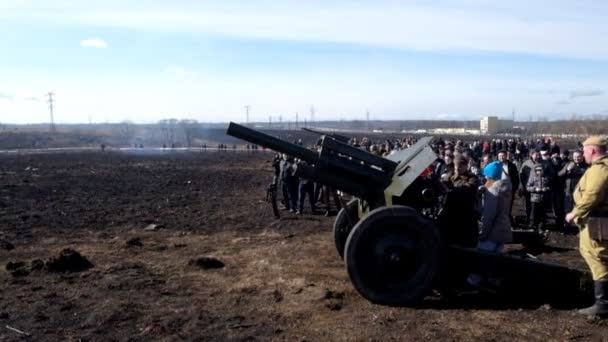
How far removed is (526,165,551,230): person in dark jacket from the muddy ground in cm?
76

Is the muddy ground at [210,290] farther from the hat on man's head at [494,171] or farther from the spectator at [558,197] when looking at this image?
the hat on man's head at [494,171]

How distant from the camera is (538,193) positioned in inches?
461

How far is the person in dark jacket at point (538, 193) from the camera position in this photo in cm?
1167

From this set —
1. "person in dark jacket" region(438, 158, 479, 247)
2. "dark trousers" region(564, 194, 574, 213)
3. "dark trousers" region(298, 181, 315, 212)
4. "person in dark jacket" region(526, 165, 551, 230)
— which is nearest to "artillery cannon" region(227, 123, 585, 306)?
"person in dark jacket" region(438, 158, 479, 247)

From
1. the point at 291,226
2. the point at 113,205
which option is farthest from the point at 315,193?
the point at 113,205

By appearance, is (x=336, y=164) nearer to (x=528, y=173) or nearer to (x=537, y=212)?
(x=537, y=212)

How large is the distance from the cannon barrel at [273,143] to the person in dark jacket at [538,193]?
6.45 m

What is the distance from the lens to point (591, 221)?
19.7 feet

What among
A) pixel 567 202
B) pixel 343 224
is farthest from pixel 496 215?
pixel 567 202

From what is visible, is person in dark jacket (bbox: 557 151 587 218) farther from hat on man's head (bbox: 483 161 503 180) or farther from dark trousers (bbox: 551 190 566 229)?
hat on man's head (bbox: 483 161 503 180)

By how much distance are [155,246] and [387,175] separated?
195 inches

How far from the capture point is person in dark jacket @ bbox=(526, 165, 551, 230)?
460 inches

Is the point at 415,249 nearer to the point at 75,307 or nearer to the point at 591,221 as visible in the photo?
the point at 591,221

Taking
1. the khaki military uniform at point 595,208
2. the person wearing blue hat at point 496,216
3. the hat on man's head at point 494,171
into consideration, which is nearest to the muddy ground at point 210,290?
the khaki military uniform at point 595,208
